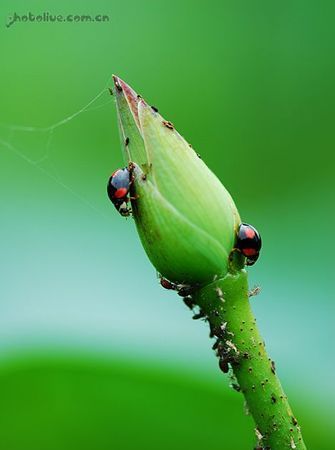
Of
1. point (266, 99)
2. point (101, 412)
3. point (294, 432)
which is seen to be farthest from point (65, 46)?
point (294, 432)

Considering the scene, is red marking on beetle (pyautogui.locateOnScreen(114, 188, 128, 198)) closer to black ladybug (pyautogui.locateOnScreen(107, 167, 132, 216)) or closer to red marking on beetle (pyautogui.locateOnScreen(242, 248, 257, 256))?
black ladybug (pyautogui.locateOnScreen(107, 167, 132, 216))

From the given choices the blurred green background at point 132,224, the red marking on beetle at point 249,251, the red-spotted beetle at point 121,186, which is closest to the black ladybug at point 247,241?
the red marking on beetle at point 249,251

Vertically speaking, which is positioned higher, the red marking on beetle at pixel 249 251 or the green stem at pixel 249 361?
the red marking on beetle at pixel 249 251

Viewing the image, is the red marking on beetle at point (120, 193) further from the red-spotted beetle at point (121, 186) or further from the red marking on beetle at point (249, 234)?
the red marking on beetle at point (249, 234)

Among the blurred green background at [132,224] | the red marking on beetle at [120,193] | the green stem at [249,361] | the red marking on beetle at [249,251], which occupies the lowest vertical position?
the green stem at [249,361]

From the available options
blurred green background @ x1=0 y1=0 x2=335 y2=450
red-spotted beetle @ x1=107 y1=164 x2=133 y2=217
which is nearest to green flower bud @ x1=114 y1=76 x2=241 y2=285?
red-spotted beetle @ x1=107 y1=164 x2=133 y2=217
